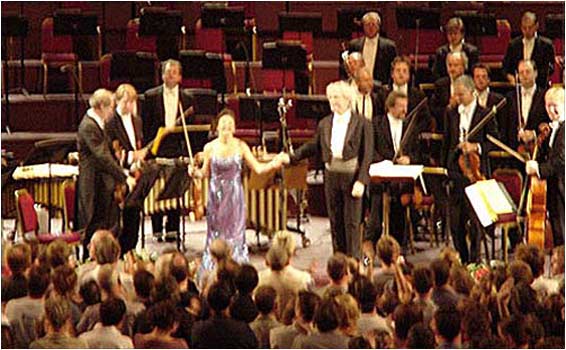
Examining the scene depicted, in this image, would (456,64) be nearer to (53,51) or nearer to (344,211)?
(344,211)

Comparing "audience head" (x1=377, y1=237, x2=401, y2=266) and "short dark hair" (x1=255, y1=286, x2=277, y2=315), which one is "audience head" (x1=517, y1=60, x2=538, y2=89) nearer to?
"audience head" (x1=377, y1=237, x2=401, y2=266)

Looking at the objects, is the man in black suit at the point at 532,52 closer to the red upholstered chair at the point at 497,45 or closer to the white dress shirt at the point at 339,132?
the red upholstered chair at the point at 497,45

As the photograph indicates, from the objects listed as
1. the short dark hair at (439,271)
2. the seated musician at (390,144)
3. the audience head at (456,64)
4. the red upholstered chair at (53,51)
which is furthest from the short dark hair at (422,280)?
the red upholstered chair at (53,51)

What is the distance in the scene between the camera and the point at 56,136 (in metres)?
12.9

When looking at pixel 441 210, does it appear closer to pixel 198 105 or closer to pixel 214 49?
pixel 198 105

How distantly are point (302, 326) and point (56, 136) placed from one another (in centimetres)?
649

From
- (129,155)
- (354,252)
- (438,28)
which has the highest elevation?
(438,28)

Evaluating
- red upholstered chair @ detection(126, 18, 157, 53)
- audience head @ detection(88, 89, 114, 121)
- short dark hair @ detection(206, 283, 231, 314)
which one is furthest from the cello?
red upholstered chair @ detection(126, 18, 157, 53)

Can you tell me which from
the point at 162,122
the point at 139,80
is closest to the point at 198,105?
the point at 162,122

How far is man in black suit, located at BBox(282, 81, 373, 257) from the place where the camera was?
9898 millimetres

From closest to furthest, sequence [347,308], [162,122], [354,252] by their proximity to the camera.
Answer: [347,308] → [354,252] → [162,122]

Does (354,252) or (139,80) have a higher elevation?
(139,80)

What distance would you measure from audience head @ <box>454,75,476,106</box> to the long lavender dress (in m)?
1.73

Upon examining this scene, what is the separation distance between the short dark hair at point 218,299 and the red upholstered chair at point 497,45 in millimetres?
6743
